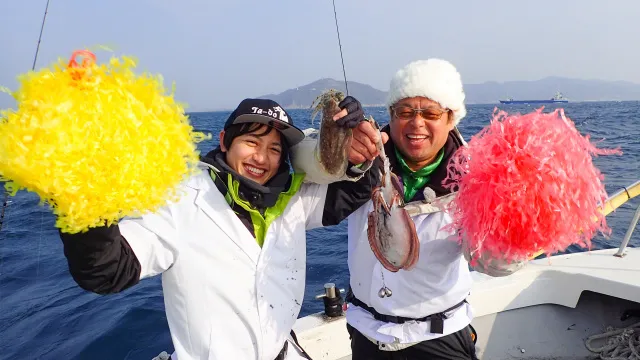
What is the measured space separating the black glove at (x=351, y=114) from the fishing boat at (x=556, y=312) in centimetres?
229

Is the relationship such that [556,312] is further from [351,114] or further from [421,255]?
[351,114]

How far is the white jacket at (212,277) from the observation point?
168 centimetres

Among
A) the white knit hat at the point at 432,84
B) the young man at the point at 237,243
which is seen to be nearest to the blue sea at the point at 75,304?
the white knit hat at the point at 432,84

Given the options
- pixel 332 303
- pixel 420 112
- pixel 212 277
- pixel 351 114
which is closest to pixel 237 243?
pixel 212 277

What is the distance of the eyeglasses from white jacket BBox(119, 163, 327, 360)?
0.85 meters

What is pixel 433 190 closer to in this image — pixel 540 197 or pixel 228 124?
pixel 540 197

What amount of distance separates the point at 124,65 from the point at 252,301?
107cm

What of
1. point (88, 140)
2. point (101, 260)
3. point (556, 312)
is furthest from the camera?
point (556, 312)

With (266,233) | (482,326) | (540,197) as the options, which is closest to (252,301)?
(266,233)

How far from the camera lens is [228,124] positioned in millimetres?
1855

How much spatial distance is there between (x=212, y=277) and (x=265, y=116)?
0.71 meters

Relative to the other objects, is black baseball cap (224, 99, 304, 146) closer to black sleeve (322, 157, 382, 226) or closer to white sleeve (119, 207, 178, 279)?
black sleeve (322, 157, 382, 226)

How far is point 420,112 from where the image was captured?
197cm

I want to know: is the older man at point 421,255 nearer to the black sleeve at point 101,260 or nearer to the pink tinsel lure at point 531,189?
the pink tinsel lure at point 531,189
